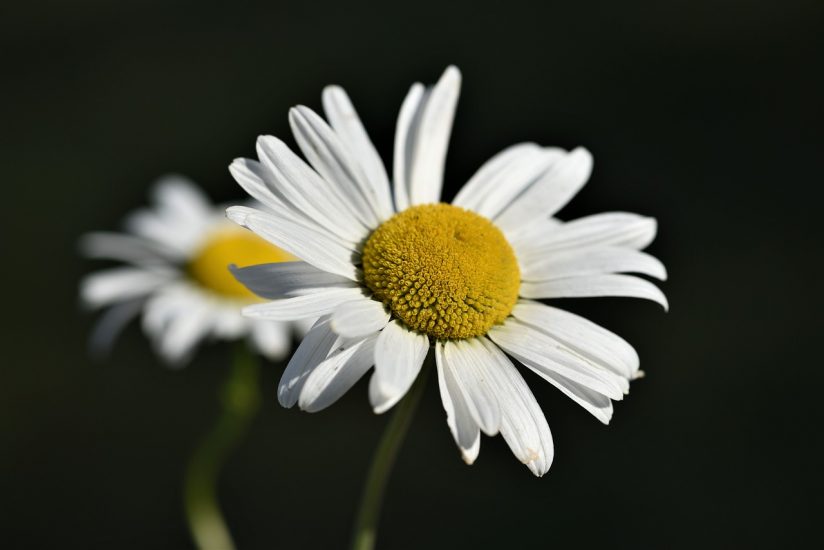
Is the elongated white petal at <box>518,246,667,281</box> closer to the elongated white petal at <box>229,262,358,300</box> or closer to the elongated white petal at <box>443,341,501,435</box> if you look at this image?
the elongated white petal at <box>443,341,501,435</box>

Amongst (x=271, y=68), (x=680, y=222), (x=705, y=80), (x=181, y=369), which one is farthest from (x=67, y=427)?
(x=705, y=80)

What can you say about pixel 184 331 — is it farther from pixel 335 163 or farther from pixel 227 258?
pixel 335 163

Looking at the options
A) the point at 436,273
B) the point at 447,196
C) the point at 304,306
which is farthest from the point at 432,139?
the point at 447,196

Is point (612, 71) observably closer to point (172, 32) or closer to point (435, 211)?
point (172, 32)

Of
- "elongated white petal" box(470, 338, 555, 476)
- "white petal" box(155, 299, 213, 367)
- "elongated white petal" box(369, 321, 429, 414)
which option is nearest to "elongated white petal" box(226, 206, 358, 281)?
"elongated white petal" box(369, 321, 429, 414)

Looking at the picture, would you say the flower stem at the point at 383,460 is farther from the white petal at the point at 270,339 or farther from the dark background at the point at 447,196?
the dark background at the point at 447,196

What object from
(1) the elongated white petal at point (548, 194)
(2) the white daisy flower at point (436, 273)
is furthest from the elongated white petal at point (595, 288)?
(1) the elongated white petal at point (548, 194)
